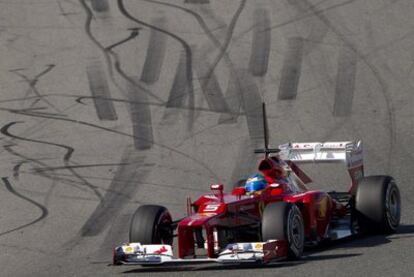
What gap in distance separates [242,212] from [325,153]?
2309 mm

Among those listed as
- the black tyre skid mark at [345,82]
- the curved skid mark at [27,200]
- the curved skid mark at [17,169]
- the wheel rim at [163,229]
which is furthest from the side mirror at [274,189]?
the black tyre skid mark at [345,82]

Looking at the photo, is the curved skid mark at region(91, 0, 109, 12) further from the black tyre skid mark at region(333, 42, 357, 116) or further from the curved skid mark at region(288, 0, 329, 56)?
the black tyre skid mark at region(333, 42, 357, 116)

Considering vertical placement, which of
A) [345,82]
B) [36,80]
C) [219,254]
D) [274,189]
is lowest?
[219,254]

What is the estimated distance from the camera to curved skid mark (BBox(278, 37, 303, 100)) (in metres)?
20.6

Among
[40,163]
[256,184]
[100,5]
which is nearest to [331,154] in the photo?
[256,184]

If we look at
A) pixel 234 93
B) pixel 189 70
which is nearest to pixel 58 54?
pixel 189 70

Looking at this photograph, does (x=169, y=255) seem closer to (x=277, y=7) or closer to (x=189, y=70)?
(x=189, y=70)

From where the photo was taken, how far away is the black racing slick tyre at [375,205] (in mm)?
13164

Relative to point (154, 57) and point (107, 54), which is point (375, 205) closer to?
point (154, 57)

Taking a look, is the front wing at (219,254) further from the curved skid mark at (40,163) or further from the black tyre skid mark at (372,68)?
the black tyre skid mark at (372,68)

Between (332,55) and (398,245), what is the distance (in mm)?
10156

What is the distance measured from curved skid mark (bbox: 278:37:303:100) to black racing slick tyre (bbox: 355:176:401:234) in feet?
Answer: 23.7

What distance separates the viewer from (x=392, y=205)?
13.5 metres

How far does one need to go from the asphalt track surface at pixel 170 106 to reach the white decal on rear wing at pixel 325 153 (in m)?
1.15
